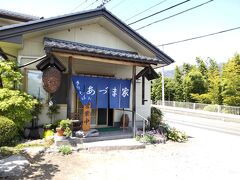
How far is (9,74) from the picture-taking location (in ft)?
32.0

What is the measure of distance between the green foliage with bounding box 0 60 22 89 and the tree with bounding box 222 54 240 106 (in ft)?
76.6

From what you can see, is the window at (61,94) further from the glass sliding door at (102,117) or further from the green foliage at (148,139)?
the green foliage at (148,139)

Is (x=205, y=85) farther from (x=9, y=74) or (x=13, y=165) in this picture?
(x=13, y=165)

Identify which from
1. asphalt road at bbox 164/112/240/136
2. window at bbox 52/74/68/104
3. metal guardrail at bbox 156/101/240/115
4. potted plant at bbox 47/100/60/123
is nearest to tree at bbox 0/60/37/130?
potted plant at bbox 47/100/60/123

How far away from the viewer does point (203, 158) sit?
9.77m

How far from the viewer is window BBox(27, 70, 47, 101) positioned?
37.5ft

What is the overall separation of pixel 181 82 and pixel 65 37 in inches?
1046

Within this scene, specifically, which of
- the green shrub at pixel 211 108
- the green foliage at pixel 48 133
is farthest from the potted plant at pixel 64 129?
the green shrub at pixel 211 108

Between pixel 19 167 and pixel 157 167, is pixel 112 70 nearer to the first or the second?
pixel 157 167

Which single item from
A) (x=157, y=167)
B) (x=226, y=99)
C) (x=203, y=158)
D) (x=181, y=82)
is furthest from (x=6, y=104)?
(x=181, y=82)

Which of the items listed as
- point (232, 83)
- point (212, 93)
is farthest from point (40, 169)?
point (212, 93)

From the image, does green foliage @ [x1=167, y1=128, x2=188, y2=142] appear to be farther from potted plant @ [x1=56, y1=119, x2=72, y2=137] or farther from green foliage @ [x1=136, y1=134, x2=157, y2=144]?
potted plant @ [x1=56, y1=119, x2=72, y2=137]

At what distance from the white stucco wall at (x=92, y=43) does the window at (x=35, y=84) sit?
0.32 metres

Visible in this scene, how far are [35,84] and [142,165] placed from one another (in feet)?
20.7
